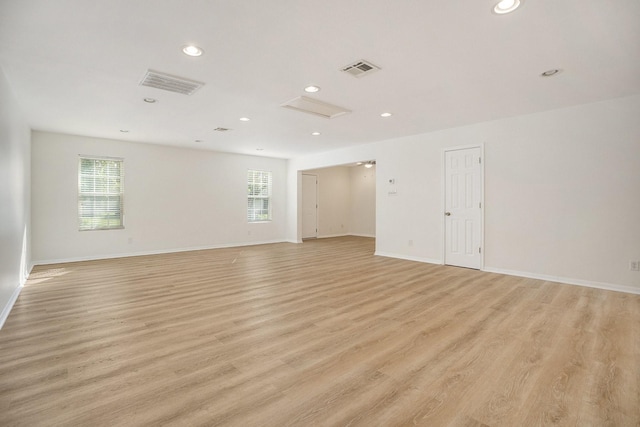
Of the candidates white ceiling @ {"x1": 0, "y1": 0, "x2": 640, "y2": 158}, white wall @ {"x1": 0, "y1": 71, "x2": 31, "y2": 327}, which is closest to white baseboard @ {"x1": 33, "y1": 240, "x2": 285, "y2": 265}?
white wall @ {"x1": 0, "y1": 71, "x2": 31, "y2": 327}

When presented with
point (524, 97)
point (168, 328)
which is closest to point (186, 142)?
point (168, 328)

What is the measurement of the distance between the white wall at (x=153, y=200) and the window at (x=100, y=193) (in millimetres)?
124

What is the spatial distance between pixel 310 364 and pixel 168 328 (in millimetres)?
1491

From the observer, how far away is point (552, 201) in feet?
14.8

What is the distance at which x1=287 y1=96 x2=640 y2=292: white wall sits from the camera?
3.97m

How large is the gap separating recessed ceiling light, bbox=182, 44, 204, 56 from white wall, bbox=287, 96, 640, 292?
452 centimetres

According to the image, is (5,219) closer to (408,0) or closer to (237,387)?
(237,387)

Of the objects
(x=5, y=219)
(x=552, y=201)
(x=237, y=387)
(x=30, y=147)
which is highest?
(x=30, y=147)

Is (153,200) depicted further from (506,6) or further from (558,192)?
(558,192)

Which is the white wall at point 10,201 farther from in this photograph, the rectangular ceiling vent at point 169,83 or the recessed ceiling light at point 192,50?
the recessed ceiling light at point 192,50

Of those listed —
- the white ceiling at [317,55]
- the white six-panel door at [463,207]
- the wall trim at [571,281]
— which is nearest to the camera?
the white ceiling at [317,55]

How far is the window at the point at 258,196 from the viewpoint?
28.9 feet

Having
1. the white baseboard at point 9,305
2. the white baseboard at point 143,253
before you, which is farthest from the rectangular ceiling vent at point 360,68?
the white baseboard at point 143,253

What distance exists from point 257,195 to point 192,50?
20.8ft
